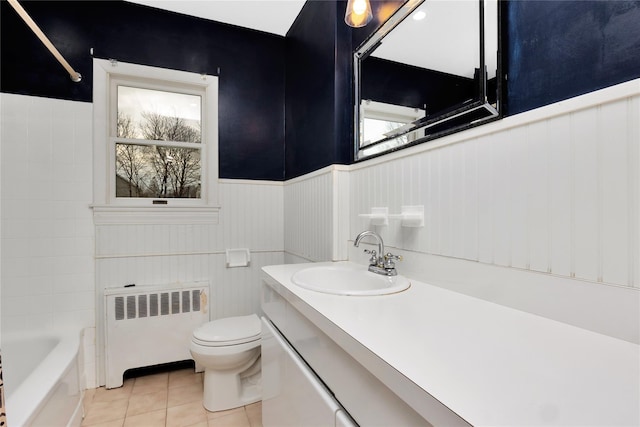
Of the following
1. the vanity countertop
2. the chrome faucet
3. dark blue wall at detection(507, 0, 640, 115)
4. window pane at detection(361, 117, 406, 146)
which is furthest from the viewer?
window pane at detection(361, 117, 406, 146)

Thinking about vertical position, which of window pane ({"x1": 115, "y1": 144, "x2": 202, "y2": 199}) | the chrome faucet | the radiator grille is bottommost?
the radiator grille

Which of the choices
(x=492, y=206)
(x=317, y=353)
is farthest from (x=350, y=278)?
(x=492, y=206)

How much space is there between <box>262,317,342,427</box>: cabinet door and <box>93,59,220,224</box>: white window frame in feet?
4.11

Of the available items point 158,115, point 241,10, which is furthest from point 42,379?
point 241,10

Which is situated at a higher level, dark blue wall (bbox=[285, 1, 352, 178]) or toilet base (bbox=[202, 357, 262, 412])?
dark blue wall (bbox=[285, 1, 352, 178])

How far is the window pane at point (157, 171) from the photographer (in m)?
2.20

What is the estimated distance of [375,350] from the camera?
0.60m

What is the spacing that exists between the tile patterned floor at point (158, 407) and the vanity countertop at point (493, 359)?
1.30m

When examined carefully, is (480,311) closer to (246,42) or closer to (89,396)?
(89,396)

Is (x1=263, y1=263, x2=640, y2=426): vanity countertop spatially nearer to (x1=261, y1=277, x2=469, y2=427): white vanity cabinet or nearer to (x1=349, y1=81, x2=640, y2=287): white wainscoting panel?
(x1=261, y1=277, x2=469, y2=427): white vanity cabinet

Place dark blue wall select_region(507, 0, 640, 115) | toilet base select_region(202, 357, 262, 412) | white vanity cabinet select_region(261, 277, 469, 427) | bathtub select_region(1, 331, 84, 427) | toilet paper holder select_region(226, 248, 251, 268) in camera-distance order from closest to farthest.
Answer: white vanity cabinet select_region(261, 277, 469, 427) < dark blue wall select_region(507, 0, 640, 115) < bathtub select_region(1, 331, 84, 427) < toilet base select_region(202, 357, 262, 412) < toilet paper holder select_region(226, 248, 251, 268)

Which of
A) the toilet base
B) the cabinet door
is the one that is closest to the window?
the cabinet door

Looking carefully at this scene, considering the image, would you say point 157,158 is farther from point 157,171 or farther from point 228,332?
point 228,332

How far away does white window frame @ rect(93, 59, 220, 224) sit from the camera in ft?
6.75
